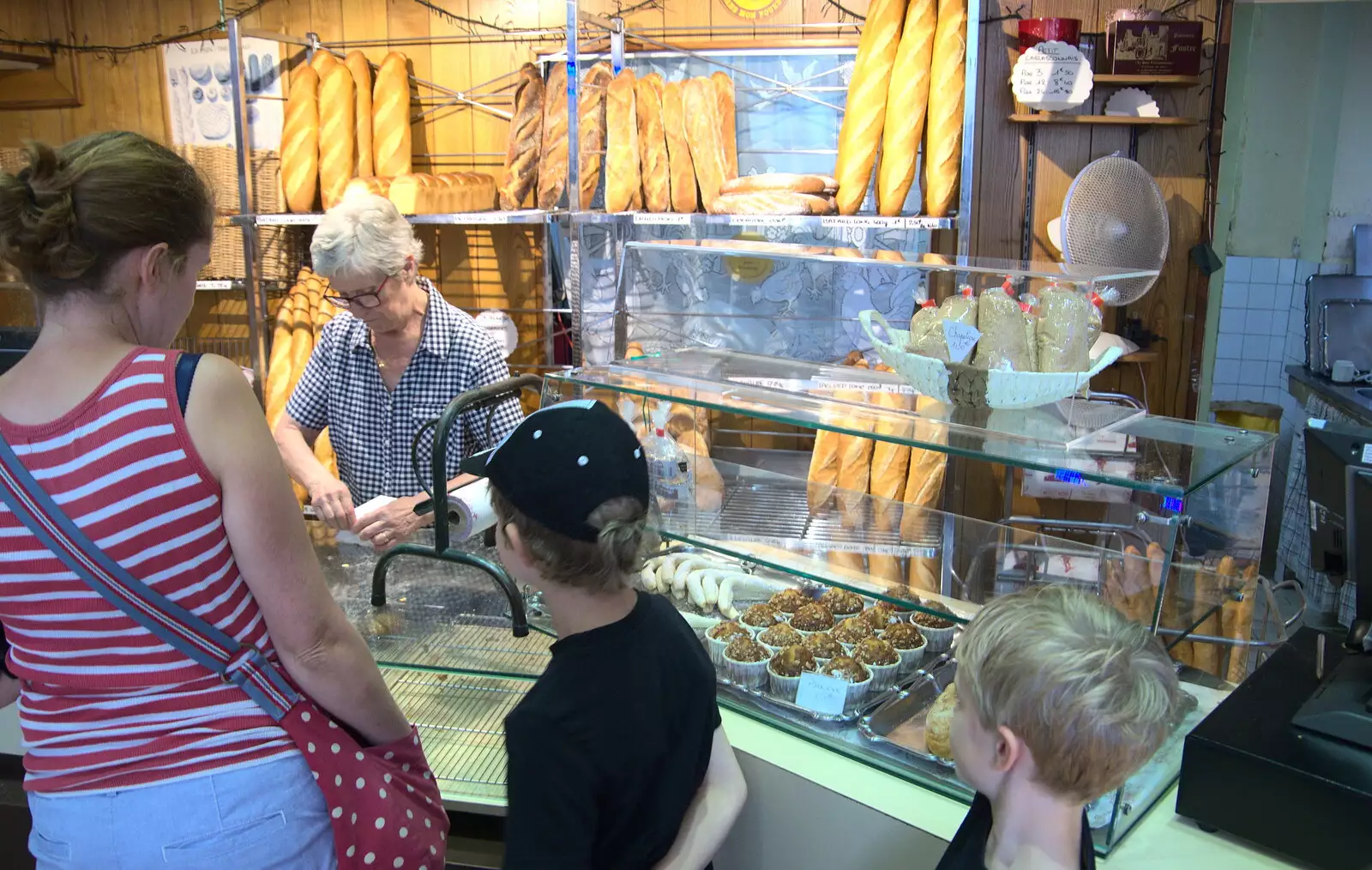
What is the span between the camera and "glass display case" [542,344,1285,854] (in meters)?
1.37

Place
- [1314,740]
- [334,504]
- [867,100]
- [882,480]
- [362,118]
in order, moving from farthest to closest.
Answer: [362,118]
[867,100]
[882,480]
[334,504]
[1314,740]

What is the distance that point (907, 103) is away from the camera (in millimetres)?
3102

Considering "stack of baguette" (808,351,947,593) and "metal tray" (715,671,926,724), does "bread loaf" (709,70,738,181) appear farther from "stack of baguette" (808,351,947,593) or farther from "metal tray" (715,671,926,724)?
"metal tray" (715,671,926,724)

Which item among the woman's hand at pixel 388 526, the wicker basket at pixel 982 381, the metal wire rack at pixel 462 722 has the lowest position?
the metal wire rack at pixel 462 722

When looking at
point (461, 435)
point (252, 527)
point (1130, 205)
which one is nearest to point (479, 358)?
point (461, 435)

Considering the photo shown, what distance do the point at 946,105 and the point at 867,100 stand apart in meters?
0.25

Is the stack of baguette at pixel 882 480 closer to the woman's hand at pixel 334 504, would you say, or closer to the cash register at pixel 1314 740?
the cash register at pixel 1314 740

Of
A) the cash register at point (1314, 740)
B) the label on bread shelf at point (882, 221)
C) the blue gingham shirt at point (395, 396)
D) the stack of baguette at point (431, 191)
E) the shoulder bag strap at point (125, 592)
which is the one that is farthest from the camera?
the stack of baguette at point (431, 191)

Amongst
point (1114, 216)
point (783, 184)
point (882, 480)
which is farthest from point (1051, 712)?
point (1114, 216)

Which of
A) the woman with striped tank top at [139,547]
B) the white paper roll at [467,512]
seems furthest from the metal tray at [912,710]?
the woman with striped tank top at [139,547]

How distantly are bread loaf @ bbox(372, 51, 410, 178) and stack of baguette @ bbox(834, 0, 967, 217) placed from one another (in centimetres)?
163

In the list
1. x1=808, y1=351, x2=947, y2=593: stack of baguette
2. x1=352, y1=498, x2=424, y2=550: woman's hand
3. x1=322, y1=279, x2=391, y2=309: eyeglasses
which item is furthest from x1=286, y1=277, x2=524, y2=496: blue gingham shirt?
x1=808, y1=351, x2=947, y2=593: stack of baguette

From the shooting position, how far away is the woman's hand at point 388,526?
81.3 inches

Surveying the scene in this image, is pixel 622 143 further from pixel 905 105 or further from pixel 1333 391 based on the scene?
pixel 1333 391
